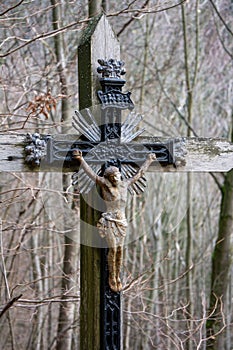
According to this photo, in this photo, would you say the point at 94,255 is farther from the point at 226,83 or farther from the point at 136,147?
the point at 226,83

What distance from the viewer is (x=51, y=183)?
7.15 meters

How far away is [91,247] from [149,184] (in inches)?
210

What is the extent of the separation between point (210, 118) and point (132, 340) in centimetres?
377

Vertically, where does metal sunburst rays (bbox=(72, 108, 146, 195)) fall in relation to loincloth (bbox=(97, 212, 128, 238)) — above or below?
above

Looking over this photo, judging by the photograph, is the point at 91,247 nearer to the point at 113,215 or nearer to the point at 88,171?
the point at 113,215

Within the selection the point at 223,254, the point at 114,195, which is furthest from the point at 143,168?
the point at 223,254

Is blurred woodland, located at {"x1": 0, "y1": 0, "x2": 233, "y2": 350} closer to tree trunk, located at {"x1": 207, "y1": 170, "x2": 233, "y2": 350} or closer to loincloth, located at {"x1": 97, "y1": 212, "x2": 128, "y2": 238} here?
tree trunk, located at {"x1": 207, "y1": 170, "x2": 233, "y2": 350}

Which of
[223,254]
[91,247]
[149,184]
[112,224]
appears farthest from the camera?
[149,184]

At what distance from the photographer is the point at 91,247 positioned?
2.21 metres

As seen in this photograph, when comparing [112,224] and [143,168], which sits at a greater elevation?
[143,168]

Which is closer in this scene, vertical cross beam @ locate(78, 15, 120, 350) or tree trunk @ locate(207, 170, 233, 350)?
vertical cross beam @ locate(78, 15, 120, 350)

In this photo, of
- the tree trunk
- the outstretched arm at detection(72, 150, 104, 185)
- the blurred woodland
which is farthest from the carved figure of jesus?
the tree trunk

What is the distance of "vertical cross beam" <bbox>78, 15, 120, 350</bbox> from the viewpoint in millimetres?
2176

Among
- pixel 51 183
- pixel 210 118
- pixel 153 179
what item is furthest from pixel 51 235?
pixel 210 118
